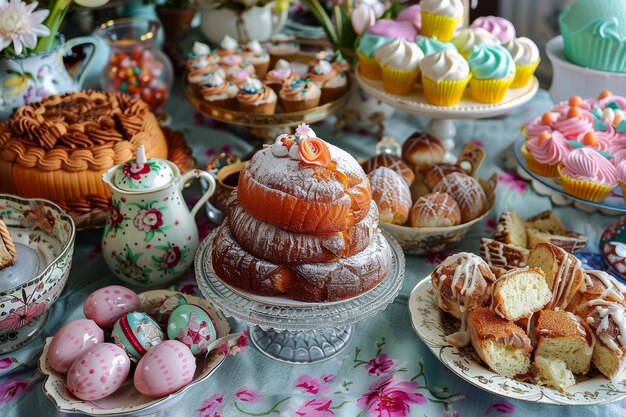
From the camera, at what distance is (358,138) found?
179cm

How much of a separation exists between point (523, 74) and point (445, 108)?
0.81ft

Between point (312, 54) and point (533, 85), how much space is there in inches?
25.7

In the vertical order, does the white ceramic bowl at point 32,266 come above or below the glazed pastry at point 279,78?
below

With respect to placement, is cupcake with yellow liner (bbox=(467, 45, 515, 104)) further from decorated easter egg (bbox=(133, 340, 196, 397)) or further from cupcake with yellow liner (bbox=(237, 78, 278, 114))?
decorated easter egg (bbox=(133, 340, 196, 397))

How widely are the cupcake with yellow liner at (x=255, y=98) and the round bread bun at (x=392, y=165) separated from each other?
30 cm

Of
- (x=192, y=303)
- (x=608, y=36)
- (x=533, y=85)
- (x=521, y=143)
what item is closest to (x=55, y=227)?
(x=192, y=303)

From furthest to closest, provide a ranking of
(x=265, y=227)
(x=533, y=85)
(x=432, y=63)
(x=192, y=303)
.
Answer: (x=533, y=85), (x=432, y=63), (x=192, y=303), (x=265, y=227)

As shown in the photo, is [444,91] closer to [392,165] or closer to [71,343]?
[392,165]

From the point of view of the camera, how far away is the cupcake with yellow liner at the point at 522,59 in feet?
4.86

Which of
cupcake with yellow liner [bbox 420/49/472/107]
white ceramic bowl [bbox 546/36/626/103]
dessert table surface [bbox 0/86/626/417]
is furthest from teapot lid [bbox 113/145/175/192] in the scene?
white ceramic bowl [bbox 546/36/626/103]

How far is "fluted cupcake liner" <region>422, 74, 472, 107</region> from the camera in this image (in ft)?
4.58

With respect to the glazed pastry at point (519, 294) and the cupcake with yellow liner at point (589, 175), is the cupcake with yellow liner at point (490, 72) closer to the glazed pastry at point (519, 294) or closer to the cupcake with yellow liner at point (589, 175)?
the cupcake with yellow liner at point (589, 175)

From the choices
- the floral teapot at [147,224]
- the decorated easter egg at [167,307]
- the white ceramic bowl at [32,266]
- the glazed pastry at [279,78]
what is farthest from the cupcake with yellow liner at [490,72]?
the white ceramic bowl at [32,266]

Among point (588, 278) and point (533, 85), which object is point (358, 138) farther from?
point (588, 278)
